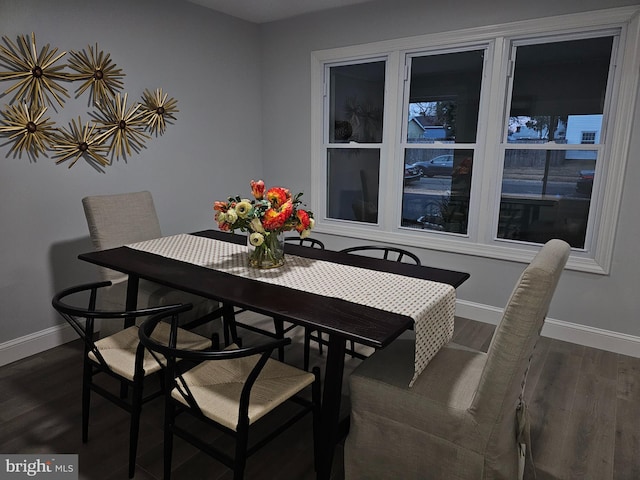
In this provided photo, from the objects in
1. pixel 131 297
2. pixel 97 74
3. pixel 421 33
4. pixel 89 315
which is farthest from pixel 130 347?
pixel 421 33

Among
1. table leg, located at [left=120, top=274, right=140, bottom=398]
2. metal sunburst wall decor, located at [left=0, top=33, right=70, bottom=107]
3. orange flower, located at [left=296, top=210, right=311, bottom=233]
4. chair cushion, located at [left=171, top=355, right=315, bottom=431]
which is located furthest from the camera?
metal sunburst wall decor, located at [left=0, top=33, right=70, bottom=107]

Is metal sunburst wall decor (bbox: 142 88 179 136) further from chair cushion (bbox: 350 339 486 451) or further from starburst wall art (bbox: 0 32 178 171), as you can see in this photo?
chair cushion (bbox: 350 339 486 451)

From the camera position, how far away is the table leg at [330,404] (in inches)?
66.4

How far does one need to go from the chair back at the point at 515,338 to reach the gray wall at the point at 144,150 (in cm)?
275

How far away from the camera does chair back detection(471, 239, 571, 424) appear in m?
1.35

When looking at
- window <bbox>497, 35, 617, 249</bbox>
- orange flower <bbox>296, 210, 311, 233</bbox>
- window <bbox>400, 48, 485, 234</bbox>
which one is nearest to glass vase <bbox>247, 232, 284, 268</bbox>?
orange flower <bbox>296, 210, 311, 233</bbox>

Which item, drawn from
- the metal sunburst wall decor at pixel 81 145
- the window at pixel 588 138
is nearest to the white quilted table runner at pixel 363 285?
the metal sunburst wall decor at pixel 81 145

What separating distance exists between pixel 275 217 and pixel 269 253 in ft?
0.77

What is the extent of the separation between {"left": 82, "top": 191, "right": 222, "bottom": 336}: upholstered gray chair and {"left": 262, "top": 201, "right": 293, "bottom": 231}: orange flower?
84 centimetres

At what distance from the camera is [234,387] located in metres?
1.70

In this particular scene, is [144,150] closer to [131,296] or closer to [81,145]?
[81,145]

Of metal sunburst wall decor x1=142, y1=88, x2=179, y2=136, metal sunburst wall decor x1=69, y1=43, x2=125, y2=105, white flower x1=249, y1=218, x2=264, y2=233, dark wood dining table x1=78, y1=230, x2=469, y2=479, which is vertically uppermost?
metal sunburst wall decor x1=69, y1=43, x2=125, y2=105

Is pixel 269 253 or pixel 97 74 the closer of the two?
pixel 269 253

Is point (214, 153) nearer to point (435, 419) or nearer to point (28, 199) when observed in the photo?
point (28, 199)
